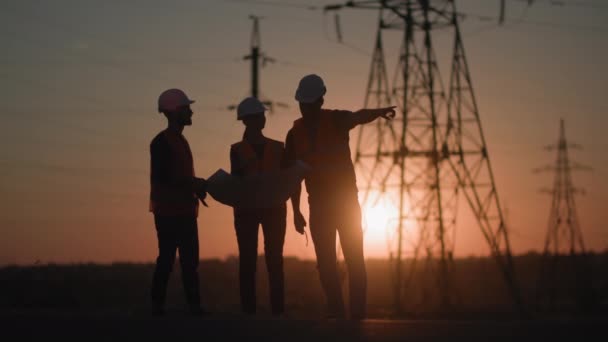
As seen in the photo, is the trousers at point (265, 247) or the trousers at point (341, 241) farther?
the trousers at point (265, 247)

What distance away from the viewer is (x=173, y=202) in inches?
494

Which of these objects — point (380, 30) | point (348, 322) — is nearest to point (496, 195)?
point (380, 30)

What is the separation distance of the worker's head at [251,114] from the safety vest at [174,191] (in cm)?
66

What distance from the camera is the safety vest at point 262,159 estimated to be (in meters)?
12.7

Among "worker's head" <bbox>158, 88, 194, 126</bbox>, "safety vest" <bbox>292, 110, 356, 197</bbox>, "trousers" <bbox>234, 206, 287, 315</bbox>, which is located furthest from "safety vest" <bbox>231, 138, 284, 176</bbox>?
"worker's head" <bbox>158, 88, 194, 126</bbox>

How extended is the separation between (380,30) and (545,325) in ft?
120

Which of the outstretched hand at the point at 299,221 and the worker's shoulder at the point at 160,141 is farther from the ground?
the worker's shoulder at the point at 160,141

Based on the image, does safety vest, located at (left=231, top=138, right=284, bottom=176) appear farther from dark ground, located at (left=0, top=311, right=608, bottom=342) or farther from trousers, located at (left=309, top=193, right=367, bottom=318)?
dark ground, located at (left=0, top=311, right=608, bottom=342)

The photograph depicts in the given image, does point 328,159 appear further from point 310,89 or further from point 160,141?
point 160,141

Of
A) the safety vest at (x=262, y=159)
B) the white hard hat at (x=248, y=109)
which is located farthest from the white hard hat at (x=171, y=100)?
the safety vest at (x=262, y=159)

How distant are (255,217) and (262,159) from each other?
60 cm

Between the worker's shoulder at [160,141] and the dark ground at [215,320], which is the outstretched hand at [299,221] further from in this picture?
the worker's shoulder at [160,141]

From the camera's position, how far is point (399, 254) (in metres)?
45.1

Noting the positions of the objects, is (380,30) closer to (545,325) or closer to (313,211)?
(313,211)
